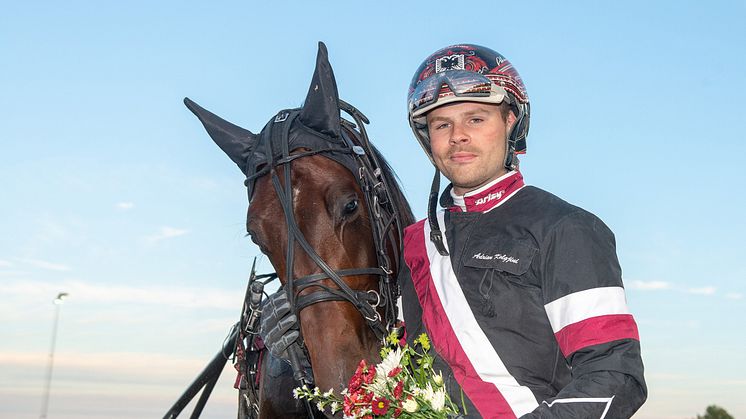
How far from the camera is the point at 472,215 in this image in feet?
11.3

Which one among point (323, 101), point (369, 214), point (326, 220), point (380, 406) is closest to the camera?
point (380, 406)

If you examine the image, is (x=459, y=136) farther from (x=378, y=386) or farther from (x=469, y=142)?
(x=378, y=386)

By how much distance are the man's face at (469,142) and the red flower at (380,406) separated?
1.05m

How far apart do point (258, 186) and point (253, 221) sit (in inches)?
11.8

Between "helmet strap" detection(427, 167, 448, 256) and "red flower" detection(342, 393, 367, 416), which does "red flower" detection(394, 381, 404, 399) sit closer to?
"red flower" detection(342, 393, 367, 416)

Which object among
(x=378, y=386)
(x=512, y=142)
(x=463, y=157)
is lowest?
(x=378, y=386)

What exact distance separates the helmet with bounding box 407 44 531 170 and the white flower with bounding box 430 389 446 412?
1174 millimetres

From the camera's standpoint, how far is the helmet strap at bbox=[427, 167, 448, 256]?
3.52 m

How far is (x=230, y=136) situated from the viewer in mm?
5109

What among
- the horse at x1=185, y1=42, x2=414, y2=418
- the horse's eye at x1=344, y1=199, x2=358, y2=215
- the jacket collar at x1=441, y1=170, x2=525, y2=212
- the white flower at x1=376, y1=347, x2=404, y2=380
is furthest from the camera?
the horse's eye at x1=344, y1=199, x2=358, y2=215

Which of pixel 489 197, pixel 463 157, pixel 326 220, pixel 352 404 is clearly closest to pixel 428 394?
pixel 352 404

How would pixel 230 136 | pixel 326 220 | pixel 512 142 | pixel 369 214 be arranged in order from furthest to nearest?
pixel 230 136 → pixel 369 214 → pixel 326 220 → pixel 512 142

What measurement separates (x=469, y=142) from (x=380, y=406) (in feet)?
4.00

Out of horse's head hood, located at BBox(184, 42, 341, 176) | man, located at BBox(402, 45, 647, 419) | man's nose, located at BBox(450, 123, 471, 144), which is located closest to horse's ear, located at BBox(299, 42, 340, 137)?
horse's head hood, located at BBox(184, 42, 341, 176)
